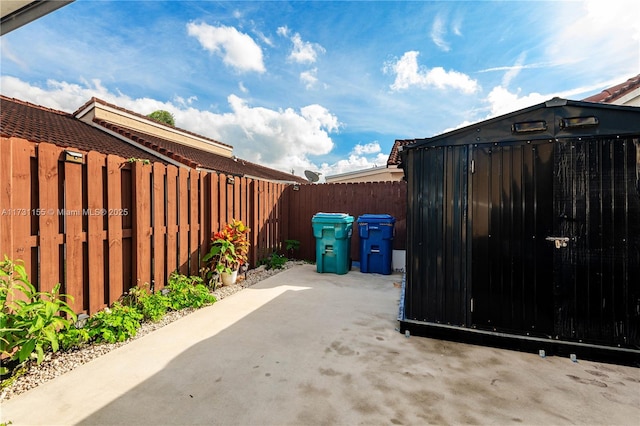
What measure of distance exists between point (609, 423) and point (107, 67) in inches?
332

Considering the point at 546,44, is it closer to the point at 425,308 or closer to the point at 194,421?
the point at 425,308

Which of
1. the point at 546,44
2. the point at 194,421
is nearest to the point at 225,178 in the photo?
the point at 194,421

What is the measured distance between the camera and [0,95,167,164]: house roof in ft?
15.7

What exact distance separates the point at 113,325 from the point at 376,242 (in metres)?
4.81

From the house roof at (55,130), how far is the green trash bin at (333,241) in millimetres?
4712

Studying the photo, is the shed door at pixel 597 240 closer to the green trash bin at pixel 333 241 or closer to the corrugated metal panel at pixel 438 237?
the corrugated metal panel at pixel 438 237

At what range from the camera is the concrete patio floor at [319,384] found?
1.67 metres

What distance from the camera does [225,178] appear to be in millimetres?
5074

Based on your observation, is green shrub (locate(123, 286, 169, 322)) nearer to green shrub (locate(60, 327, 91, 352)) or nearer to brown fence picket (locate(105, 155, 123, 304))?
brown fence picket (locate(105, 155, 123, 304))

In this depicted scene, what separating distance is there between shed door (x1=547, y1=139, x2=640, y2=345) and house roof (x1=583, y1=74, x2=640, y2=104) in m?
2.56

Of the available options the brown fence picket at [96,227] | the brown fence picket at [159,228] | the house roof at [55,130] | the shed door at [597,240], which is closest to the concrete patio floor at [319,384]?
the shed door at [597,240]

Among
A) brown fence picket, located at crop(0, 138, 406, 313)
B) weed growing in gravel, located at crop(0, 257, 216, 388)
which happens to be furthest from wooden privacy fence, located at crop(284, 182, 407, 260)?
weed growing in gravel, located at crop(0, 257, 216, 388)

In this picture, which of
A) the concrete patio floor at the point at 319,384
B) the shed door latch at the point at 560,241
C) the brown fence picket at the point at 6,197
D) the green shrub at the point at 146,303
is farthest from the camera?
the green shrub at the point at 146,303

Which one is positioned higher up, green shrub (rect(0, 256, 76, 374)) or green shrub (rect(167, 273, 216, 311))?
green shrub (rect(0, 256, 76, 374))
